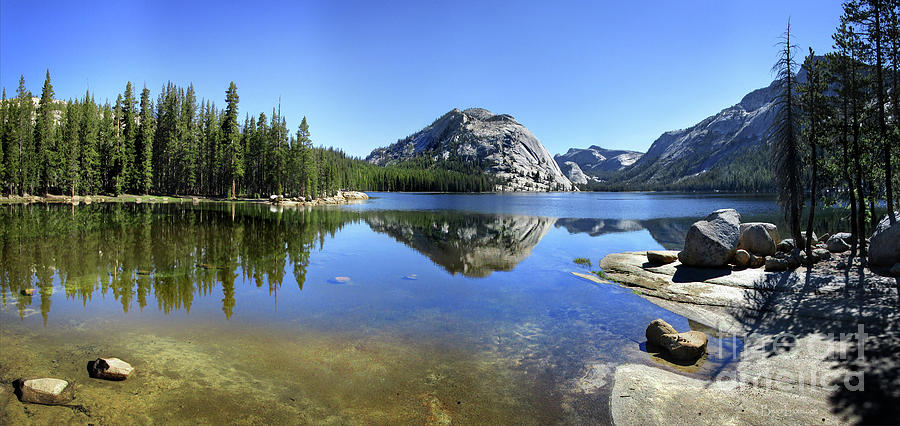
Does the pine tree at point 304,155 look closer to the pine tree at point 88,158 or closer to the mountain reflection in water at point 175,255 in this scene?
the pine tree at point 88,158

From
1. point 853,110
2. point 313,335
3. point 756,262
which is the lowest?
point 313,335

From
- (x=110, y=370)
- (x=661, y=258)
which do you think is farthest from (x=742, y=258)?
(x=110, y=370)

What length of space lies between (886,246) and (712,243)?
244 inches

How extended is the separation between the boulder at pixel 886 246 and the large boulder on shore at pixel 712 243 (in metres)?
4.97

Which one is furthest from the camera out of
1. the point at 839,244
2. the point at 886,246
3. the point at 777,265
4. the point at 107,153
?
the point at 107,153

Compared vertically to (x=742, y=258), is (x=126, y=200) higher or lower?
higher

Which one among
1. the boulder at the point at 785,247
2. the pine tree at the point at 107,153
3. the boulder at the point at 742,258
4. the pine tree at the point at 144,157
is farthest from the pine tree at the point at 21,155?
the boulder at the point at 785,247

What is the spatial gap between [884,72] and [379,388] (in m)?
26.2

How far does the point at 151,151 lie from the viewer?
82.6 metres

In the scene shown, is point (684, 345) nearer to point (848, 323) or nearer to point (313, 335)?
point (848, 323)

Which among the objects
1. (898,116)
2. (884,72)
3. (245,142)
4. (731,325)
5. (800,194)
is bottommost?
(731,325)

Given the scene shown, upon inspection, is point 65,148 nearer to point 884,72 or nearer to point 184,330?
point 184,330

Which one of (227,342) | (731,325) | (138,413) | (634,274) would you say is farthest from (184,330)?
(634,274)

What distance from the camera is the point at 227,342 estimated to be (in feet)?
35.9
